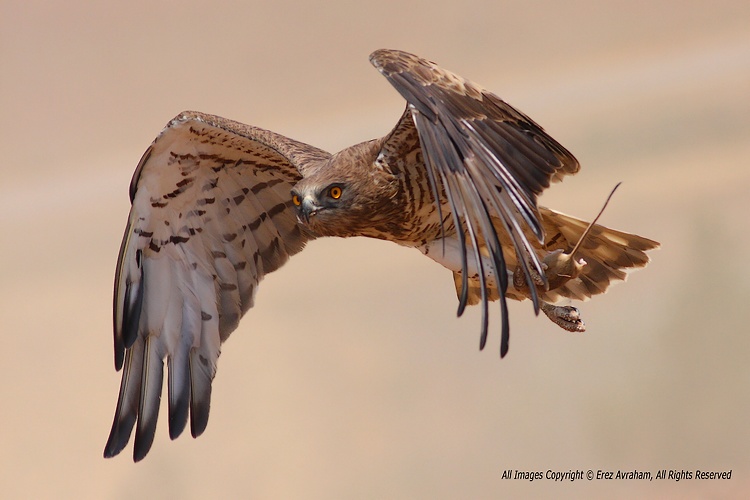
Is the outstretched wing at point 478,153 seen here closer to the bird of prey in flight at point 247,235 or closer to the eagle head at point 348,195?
the bird of prey in flight at point 247,235

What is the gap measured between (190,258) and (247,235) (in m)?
0.33

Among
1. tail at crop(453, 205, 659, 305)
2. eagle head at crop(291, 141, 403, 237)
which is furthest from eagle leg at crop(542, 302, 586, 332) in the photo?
eagle head at crop(291, 141, 403, 237)

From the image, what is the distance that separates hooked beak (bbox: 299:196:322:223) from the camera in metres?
4.64

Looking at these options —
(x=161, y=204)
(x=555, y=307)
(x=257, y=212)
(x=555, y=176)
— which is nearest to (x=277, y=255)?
(x=257, y=212)

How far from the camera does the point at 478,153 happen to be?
396cm

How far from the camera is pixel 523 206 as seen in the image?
12.5 ft

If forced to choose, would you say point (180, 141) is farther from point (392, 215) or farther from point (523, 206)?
point (523, 206)

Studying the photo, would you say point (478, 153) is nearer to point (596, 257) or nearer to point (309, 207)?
point (309, 207)

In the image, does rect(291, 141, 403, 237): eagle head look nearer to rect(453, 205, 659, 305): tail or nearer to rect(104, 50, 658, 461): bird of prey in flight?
rect(104, 50, 658, 461): bird of prey in flight

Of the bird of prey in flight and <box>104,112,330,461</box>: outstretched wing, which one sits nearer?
the bird of prey in flight

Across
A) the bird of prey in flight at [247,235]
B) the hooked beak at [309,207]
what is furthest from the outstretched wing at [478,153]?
the hooked beak at [309,207]

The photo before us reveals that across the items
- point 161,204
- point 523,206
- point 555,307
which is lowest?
point 555,307

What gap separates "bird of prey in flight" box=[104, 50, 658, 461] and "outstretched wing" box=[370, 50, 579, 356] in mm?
33

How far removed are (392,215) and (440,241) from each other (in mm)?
423
